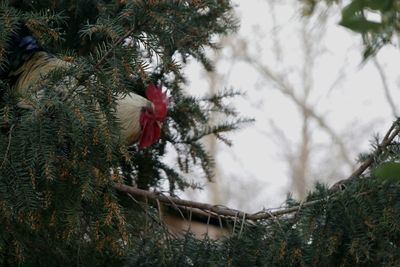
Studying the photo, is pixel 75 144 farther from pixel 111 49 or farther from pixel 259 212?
pixel 259 212

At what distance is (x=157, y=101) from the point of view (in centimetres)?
282

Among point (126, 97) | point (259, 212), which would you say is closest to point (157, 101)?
point (126, 97)

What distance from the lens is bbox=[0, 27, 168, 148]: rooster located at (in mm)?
2494

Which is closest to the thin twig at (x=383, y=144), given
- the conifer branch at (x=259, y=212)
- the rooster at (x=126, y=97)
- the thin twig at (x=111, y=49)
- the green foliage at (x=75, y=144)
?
the conifer branch at (x=259, y=212)

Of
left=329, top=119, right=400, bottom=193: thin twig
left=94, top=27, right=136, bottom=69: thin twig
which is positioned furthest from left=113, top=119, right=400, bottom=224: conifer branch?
left=94, top=27, right=136, bottom=69: thin twig

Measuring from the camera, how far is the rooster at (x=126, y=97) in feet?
8.18

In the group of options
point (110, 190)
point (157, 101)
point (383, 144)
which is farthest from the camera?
point (157, 101)

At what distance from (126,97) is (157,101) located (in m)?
0.19

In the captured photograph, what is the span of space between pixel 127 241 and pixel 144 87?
2.93 ft

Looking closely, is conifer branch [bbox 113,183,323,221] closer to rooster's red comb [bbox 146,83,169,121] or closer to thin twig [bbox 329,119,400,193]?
thin twig [bbox 329,119,400,193]

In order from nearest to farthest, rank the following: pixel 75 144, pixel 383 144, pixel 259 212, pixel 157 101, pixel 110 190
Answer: pixel 75 144 < pixel 110 190 < pixel 383 144 < pixel 259 212 < pixel 157 101

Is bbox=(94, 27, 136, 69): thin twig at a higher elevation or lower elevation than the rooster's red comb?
lower

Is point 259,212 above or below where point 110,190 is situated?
above

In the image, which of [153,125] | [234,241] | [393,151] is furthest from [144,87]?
[393,151]
